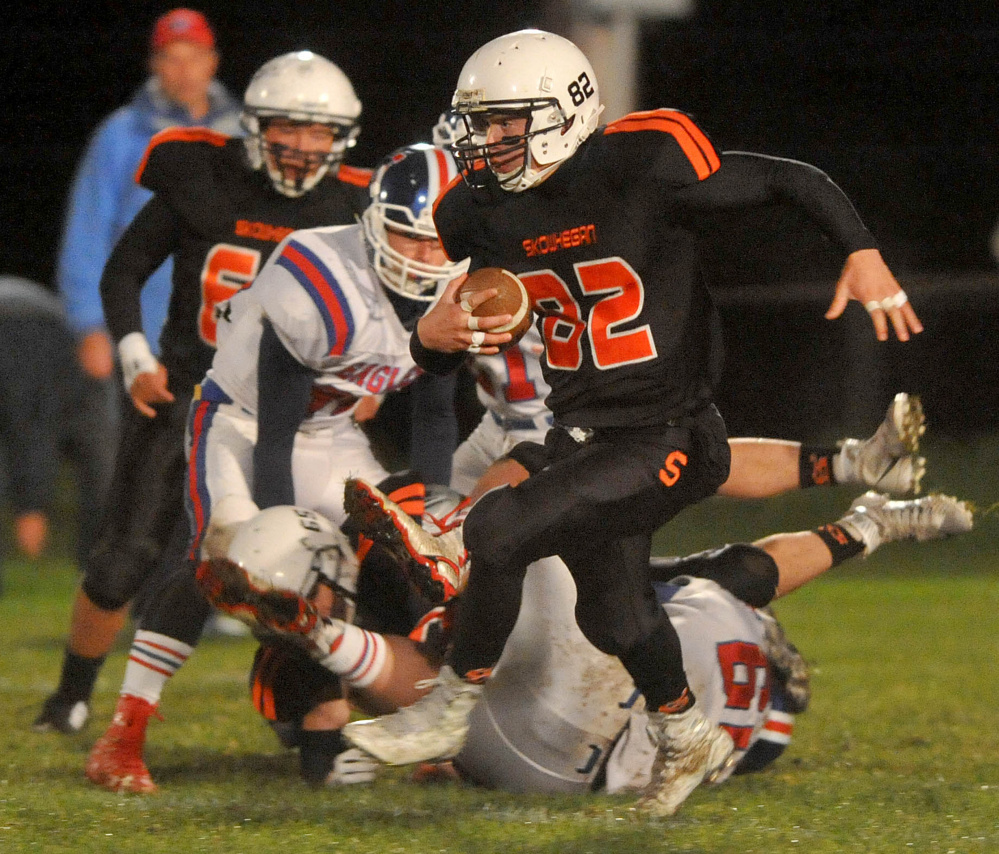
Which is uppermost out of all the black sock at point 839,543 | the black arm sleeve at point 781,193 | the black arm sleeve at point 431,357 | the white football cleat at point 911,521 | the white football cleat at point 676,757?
the black arm sleeve at point 781,193

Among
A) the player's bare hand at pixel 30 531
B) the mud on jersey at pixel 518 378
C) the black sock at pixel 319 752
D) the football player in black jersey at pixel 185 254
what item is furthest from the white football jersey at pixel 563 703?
the player's bare hand at pixel 30 531

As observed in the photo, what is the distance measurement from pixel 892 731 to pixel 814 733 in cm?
21

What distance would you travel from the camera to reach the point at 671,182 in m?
3.61

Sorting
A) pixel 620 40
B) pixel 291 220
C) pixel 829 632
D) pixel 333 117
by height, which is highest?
pixel 620 40

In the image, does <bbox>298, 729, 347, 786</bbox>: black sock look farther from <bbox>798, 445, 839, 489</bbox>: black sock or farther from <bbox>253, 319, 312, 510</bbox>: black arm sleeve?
<bbox>798, 445, 839, 489</bbox>: black sock

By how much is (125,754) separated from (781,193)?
197 cm

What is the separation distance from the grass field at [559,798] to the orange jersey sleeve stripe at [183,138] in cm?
161

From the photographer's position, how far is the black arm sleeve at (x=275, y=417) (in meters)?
4.07

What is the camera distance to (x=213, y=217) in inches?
191

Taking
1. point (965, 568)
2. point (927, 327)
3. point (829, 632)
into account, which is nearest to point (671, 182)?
point (829, 632)

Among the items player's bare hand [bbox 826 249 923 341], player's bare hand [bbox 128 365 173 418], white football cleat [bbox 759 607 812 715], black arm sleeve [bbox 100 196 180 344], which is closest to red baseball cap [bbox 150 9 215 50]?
black arm sleeve [bbox 100 196 180 344]

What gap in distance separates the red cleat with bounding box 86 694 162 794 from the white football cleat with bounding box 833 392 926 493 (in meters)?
1.86

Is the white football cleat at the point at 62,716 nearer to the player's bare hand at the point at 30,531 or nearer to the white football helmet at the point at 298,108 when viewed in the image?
the white football helmet at the point at 298,108

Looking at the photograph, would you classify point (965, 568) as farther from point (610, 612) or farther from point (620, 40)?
point (610, 612)
